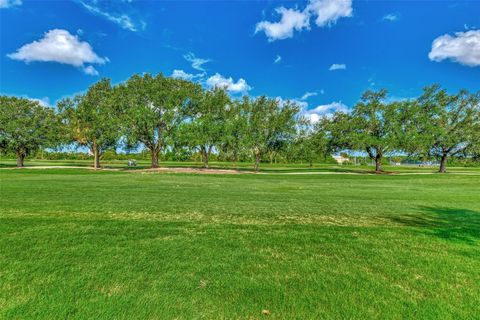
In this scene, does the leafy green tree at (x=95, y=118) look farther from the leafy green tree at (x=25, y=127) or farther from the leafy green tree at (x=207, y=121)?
the leafy green tree at (x=207, y=121)

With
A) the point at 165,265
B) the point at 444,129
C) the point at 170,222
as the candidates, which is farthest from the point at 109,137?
the point at 444,129

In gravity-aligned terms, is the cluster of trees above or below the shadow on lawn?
above

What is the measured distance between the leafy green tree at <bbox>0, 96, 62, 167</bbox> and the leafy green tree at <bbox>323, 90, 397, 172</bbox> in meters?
45.9

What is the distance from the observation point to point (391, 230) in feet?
21.4

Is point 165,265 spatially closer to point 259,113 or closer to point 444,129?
point 259,113

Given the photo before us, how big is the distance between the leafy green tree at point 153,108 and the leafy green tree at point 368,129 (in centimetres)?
2481

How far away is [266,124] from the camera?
4219 cm

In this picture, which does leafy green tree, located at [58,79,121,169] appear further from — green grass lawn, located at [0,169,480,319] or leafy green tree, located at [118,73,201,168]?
green grass lawn, located at [0,169,480,319]

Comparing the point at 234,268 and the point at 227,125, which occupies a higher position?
the point at 227,125

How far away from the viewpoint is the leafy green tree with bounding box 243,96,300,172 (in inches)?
1634

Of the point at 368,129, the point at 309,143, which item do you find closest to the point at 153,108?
the point at 309,143

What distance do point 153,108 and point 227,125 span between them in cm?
1305

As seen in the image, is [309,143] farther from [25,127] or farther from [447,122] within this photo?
[25,127]

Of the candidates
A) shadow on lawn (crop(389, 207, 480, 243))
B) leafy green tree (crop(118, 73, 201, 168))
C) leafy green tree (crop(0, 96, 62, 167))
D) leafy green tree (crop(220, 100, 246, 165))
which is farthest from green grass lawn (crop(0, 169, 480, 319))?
leafy green tree (crop(0, 96, 62, 167))
